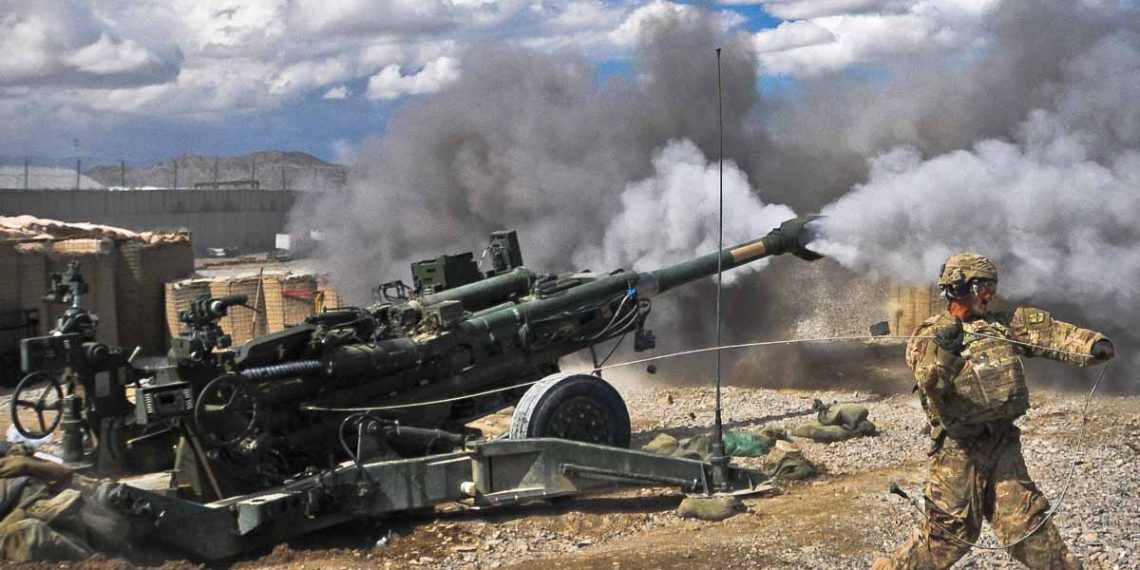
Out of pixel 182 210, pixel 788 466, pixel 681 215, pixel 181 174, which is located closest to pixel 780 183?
pixel 681 215

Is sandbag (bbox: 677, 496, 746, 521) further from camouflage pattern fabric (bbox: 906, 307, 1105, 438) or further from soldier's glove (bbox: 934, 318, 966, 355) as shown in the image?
soldier's glove (bbox: 934, 318, 966, 355)

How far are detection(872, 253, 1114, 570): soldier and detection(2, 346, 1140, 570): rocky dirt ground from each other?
3.60 ft

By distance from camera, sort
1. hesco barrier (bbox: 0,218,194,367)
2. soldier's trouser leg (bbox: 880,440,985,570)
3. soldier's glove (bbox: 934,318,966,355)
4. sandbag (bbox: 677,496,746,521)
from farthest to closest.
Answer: hesco barrier (bbox: 0,218,194,367) < sandbag (bbox: 677,496,746,521) < soldier's trouser leg (bbox: 880,440,985,570) < soldier's glove (bbox: 934,318,966,355)

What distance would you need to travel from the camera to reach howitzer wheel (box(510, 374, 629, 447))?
8.30 meters

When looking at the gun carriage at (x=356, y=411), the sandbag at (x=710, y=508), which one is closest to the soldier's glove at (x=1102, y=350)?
the sandbag at (x=710, y=508)

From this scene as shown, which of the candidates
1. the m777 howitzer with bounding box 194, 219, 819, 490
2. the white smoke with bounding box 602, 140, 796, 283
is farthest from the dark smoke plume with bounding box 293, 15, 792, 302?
the m777 howitzer with bounding box 194, 219, 819, 490

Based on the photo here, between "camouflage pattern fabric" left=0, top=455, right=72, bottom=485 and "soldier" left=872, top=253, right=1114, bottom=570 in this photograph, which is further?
"camouflage pattern fabric" left=0, top=455, right=72, bottom=485

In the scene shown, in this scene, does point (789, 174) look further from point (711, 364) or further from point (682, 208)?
point (711, 364)

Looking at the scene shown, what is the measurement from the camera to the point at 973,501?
207 inches

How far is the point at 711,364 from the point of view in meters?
14.5

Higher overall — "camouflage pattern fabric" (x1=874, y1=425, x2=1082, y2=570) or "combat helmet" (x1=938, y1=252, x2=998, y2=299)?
"combat helmet" (x1=938, y1=252, x2=998, y2=299)

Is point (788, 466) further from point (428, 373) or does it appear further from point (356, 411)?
point (356, 411)

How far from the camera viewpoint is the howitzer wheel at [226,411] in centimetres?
716

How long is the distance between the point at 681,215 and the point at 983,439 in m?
10.2
